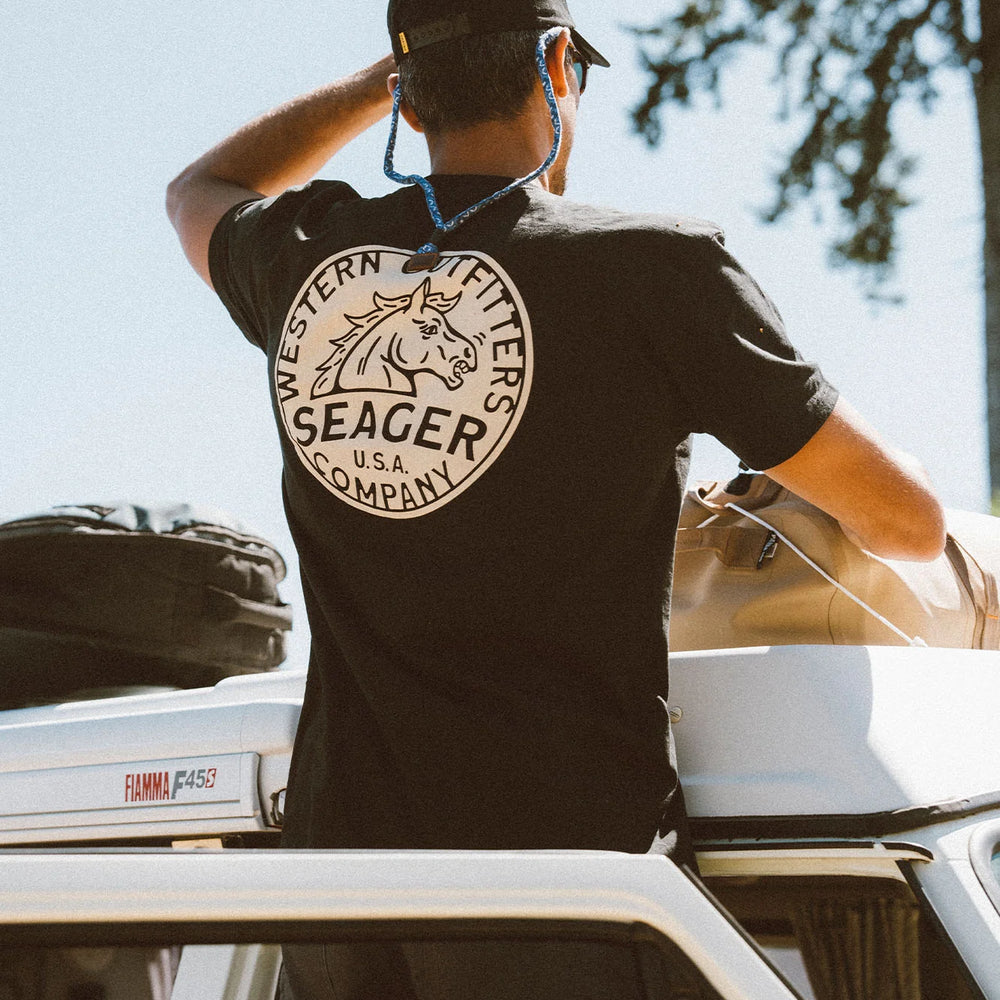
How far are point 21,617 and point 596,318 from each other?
142 cm

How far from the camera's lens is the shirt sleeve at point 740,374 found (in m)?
1.25

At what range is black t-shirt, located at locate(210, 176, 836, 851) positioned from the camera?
A: 125cm

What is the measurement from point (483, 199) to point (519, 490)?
36 cm

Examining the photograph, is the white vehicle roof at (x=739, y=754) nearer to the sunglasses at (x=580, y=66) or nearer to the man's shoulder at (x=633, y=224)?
the man's shoulder at (x=633, y=224)

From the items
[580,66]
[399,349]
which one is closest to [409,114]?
[580,66]

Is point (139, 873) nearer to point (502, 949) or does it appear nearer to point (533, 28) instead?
point (502, 949)

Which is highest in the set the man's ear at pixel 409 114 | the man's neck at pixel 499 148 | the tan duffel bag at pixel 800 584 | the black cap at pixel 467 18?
the black cap at pixel 467 18

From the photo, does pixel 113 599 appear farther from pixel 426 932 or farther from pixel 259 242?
pixel 426 932

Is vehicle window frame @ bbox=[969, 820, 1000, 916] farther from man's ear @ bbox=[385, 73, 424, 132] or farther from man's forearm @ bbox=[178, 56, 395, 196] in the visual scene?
man's forearm @ bbox=[178, 56, 395, 196]

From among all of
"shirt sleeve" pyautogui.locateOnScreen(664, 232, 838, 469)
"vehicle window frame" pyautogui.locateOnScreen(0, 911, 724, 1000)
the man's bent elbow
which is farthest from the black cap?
"vehicle window frame" pyautogui.locateOnScreen(0, 911, 724, 1000)

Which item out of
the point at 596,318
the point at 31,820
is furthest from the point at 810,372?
the point at 31,820

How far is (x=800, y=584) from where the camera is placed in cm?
167

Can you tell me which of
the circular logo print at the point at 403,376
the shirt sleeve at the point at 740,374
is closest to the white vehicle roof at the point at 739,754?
the shirt sleeve at the point at 740,374

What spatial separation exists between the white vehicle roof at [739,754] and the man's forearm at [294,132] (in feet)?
2.52
